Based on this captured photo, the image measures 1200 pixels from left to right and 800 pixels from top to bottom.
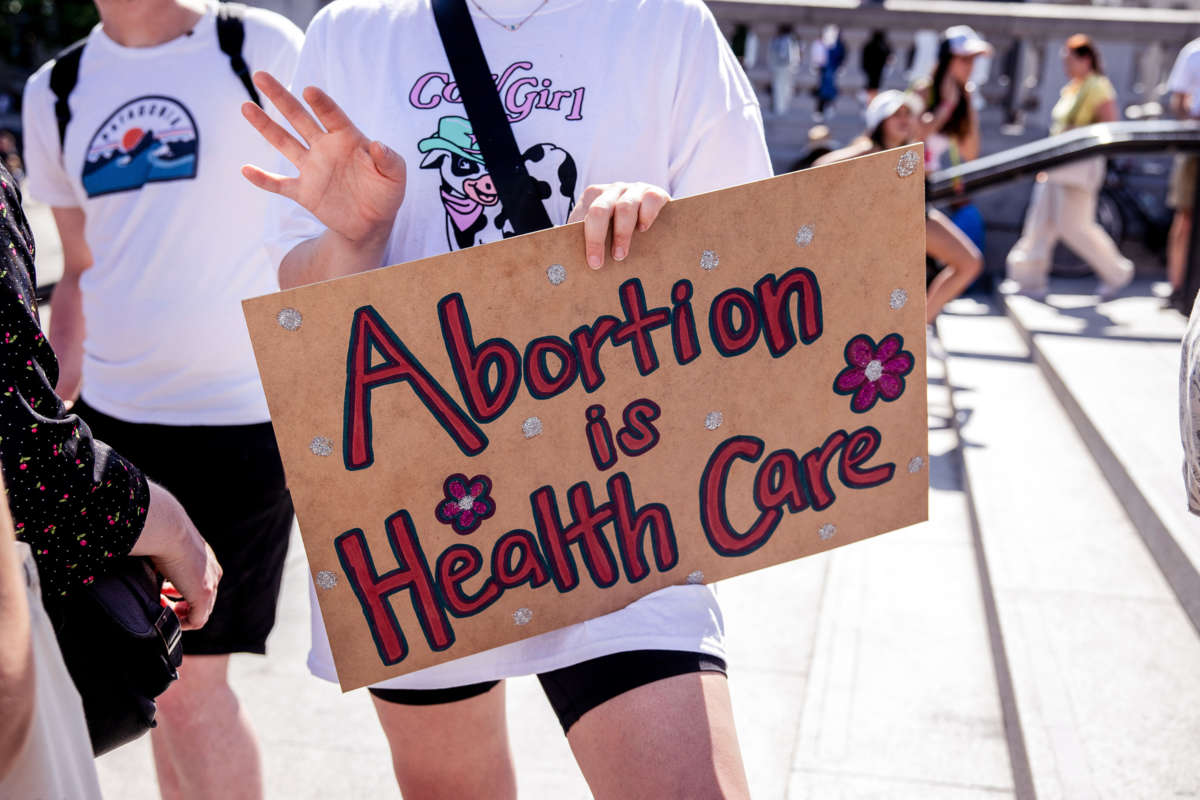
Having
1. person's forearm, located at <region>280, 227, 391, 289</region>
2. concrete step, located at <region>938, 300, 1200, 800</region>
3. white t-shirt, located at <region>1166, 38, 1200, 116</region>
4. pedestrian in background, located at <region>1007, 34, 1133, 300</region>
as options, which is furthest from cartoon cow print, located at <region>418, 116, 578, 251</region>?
white t-shirt, located at <region>1166, 38, 1200, 116</region>

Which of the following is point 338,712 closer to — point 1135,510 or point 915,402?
point 915,402

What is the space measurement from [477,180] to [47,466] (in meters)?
0.73

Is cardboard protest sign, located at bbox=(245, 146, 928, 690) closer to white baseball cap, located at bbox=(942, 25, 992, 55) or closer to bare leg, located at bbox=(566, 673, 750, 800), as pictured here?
bare leg, located at bbox=(566, 673, 750, 800)

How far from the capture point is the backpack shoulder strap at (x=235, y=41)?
7.60 ft

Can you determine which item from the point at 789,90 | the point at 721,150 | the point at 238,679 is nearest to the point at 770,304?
the point at 721,150

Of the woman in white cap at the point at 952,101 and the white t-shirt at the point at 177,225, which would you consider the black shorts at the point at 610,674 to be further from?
the woman in white cap at the point at 952,101

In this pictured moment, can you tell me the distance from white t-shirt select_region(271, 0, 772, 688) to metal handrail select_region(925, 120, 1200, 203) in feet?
17.4

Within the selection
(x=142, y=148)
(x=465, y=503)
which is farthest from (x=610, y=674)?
(x=142, y=148)

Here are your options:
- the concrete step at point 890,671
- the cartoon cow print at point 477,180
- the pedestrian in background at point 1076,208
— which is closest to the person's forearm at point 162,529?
the cartoon cow print at point 477,180

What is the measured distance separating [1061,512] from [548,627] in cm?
301

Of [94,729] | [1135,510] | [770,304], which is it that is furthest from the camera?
[1135,510]

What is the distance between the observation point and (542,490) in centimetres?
149

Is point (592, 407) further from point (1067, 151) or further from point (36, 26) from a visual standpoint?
point (36, 26)

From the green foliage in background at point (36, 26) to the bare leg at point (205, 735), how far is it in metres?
36.2
